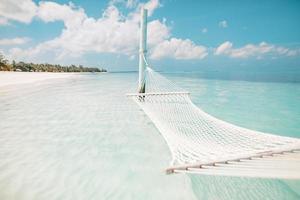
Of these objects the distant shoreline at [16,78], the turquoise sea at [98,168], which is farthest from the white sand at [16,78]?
the turquoise sea at [98,168]

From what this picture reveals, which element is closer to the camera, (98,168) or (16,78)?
(98,168)

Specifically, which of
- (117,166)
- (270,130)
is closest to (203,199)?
(117,166)

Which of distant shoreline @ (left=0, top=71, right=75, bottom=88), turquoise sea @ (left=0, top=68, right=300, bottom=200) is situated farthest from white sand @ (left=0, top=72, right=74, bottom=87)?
turquoise sea @ (left=0, top=68, right=300, bottom=200)

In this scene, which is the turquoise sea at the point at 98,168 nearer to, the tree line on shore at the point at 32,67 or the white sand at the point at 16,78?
the white sand at the point at 16,78

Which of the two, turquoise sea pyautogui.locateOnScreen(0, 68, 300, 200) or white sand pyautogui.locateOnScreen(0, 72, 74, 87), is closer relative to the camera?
turquoise sea pyautogui.locateOnScreen(0, 68, 300, 200)

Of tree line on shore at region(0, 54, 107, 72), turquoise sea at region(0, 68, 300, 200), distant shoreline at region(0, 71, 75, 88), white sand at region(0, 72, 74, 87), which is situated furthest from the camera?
tree line on shore at region(0, 54, 107, 72)

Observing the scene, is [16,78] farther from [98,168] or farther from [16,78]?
[98,168]

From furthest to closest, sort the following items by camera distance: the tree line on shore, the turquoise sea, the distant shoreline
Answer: the tree line on shore < the distant shoreline < the turquoise sea

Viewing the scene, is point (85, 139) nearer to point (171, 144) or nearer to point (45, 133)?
point (45, 133)

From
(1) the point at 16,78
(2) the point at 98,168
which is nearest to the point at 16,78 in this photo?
(1) the point at 16,78

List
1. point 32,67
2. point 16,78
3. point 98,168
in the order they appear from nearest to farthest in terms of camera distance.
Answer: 1. point 98,168
2. point 16,78
3. point 32,67

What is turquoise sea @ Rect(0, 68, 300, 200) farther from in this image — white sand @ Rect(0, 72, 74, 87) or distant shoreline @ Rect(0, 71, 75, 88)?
white sand @ Rect(0, 72, 74, 87)

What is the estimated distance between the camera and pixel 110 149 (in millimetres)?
4262

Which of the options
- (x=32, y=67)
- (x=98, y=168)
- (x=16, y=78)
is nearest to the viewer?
(x=98, y=168)
